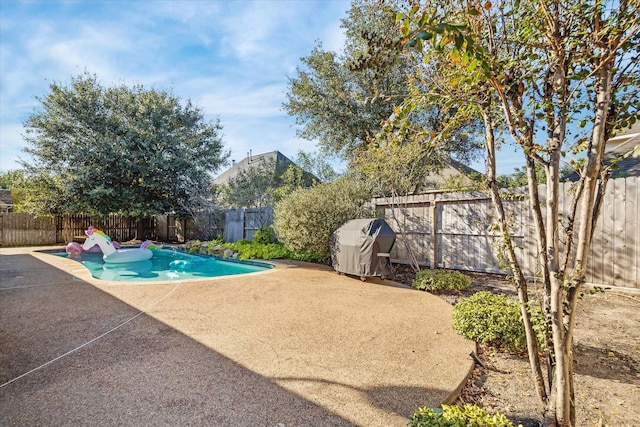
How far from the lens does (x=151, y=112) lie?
1518cm

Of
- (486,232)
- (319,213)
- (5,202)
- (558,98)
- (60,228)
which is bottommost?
(60,228)

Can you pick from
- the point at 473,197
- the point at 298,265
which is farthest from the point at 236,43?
the point at 473,197

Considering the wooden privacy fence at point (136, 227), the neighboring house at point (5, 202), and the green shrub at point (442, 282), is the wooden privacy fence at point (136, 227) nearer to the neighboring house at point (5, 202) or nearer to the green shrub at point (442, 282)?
the neighboring house at point (5, 202)

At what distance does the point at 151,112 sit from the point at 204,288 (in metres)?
12.7

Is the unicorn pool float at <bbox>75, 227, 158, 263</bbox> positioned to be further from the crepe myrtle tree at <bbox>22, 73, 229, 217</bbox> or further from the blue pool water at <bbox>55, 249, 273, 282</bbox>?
the crepe myrtle tree at <bbox>22, 73, 229, 217</bbox>

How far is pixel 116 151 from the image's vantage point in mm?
14328

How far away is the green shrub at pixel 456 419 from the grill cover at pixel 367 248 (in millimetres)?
4954

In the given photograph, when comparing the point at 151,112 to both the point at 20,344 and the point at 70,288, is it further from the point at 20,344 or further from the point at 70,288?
the point at 20,344

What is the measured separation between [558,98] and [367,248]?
17.6 feet

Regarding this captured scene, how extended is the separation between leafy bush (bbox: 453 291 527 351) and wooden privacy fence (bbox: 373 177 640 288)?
1.11m

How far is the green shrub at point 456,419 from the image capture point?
171 centimetres

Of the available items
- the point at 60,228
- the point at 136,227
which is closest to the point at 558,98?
the point at 60,228

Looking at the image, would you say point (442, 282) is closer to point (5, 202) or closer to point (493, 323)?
point (493, 323)

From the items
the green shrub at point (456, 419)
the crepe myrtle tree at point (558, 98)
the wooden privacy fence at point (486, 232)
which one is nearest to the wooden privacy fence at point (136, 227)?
the wooden privacy fence at point (486, 232)
